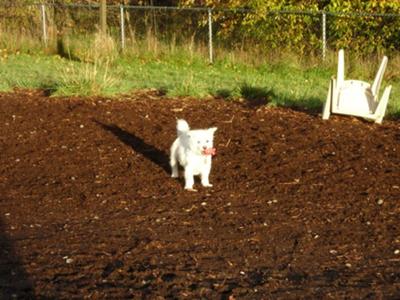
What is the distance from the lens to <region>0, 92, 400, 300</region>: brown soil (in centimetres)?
607

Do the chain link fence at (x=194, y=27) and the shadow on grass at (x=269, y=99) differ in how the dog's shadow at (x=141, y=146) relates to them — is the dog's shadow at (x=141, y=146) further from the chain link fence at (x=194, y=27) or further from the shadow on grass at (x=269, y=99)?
the chain link fence at (x=194, y=27)

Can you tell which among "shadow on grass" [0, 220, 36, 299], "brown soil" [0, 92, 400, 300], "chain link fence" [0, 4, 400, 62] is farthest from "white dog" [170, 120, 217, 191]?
"chain link fence" [0, 4, 400, 62]

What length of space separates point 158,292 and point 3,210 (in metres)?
2.86

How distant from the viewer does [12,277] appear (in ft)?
20.2

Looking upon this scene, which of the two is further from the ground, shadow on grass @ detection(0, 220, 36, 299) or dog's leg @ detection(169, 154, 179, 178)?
shadow on grass @ detection(0, 220, 36, 299)

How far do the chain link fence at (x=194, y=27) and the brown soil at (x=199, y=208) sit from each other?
865 centimetres

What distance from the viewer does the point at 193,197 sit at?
853 centimetres

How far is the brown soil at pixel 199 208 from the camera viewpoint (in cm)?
607

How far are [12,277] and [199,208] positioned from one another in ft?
7.72

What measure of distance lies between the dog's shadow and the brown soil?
0.03 m

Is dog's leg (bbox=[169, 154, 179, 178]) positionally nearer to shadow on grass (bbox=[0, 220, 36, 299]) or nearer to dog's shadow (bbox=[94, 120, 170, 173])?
dog's shadow (bbox=[94, 120, 170, 173])

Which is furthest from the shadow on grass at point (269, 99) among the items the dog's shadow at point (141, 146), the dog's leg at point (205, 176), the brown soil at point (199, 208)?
the dog's leg at point (205, 176)

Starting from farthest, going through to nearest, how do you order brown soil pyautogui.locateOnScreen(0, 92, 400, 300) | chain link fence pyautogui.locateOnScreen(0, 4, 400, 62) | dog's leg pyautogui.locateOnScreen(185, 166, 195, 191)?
chain link fence pyautogui.locateOnScreen(0, 4, 400, 62) → dog's leg pyautogui.locateOnScreen(185, 166, 195, 191) → brown soil pyautogui.locateOnScreen(0, 92, 400, 300)

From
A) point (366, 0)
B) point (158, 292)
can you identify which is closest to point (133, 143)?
point (158, 292)
